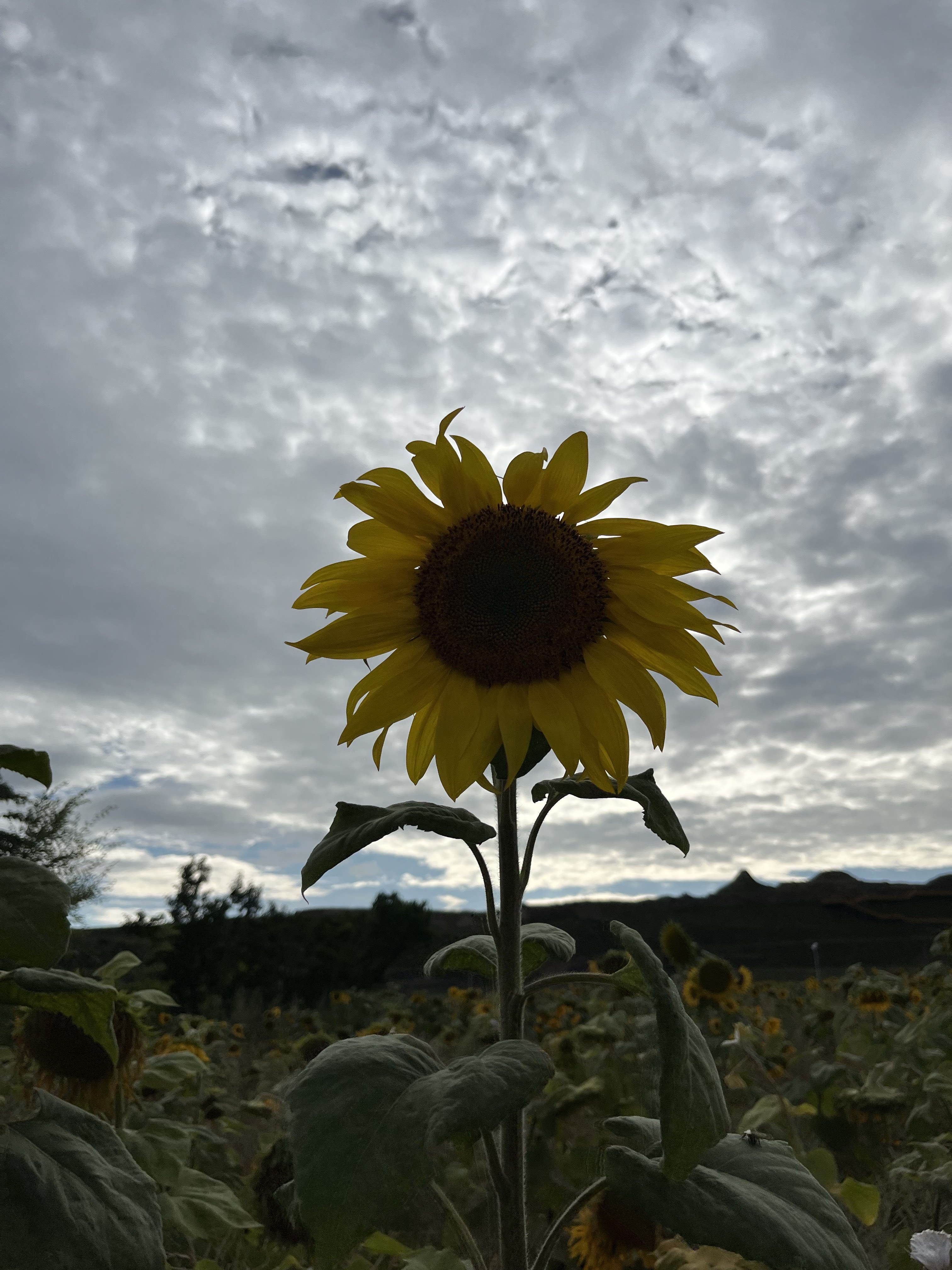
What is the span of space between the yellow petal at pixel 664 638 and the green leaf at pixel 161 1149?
5.41 feet

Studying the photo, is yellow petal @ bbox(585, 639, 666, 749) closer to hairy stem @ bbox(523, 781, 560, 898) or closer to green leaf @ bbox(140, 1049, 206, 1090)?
hairy stem @ bbox(523, 781, 560, 898)

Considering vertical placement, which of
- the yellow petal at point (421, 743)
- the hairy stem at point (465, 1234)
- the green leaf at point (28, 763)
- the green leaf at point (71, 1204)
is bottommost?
the hairy stem at point (465, 1234)

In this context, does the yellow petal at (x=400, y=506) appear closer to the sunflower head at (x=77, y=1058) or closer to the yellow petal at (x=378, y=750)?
the yellow petal at (x=378, y=750)

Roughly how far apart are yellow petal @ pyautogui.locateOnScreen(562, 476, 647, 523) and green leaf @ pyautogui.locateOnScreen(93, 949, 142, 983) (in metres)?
1.63

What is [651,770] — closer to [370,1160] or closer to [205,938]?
[370,1160]

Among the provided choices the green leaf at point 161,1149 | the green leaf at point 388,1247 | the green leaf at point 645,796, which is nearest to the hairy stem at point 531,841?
the green leaf at point 645,796

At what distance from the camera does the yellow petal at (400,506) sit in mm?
1745

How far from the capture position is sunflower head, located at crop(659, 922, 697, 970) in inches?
244

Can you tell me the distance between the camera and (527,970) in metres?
1.76

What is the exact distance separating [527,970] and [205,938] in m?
10.9

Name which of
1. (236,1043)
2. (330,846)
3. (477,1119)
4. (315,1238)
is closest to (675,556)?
(330,846)

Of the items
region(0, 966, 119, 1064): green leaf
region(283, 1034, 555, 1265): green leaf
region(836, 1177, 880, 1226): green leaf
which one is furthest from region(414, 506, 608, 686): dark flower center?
region(836, 1177, 880, 1226): green leaf

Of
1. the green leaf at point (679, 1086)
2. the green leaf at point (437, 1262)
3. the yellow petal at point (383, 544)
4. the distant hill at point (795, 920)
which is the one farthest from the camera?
the distant hill at point (795, 920)

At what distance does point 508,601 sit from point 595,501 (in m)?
0.25
